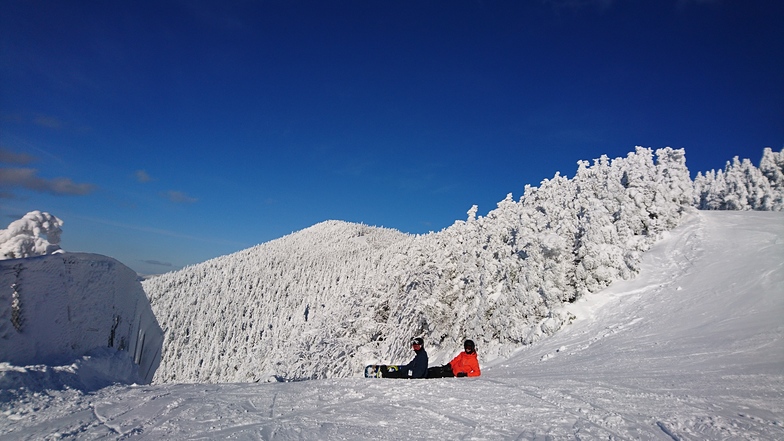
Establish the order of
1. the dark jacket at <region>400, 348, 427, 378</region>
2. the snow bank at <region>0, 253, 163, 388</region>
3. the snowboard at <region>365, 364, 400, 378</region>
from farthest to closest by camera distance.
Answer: the snowboard at <region>365, 364, 400, 378</region> → the dark jacket at <region>400, 348, 427, 378</region> → the snow bank at <region>0, 253, 163, 388</region>

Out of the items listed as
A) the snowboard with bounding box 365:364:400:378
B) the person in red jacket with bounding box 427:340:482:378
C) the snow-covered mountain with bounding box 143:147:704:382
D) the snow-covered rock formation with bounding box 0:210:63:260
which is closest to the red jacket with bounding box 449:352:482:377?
the person in red jacket with bounding box 427:340:482:378

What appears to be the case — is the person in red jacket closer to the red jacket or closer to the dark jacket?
the red jacket

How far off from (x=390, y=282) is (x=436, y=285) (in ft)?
13.9

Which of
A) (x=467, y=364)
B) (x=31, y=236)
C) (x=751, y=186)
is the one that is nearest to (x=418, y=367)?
(x=467, y=364)

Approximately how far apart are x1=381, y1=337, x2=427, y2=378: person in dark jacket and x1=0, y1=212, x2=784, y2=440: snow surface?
75.5 inches

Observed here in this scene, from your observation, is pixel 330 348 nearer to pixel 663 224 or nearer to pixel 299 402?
pixel 663 224

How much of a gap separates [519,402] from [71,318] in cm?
877

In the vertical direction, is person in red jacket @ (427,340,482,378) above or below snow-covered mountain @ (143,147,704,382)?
below

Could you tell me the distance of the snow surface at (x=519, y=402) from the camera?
4.92 meters

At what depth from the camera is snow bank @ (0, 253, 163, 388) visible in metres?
6.80

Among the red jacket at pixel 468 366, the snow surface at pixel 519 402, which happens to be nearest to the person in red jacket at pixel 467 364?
the red jacket at pixel 468 366

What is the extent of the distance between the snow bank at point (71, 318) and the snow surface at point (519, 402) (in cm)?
101

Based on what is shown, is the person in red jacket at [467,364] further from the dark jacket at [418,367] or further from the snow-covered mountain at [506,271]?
the snow-covered mountain at [506,271]

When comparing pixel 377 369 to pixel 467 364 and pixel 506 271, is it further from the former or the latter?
pixel 506 271
